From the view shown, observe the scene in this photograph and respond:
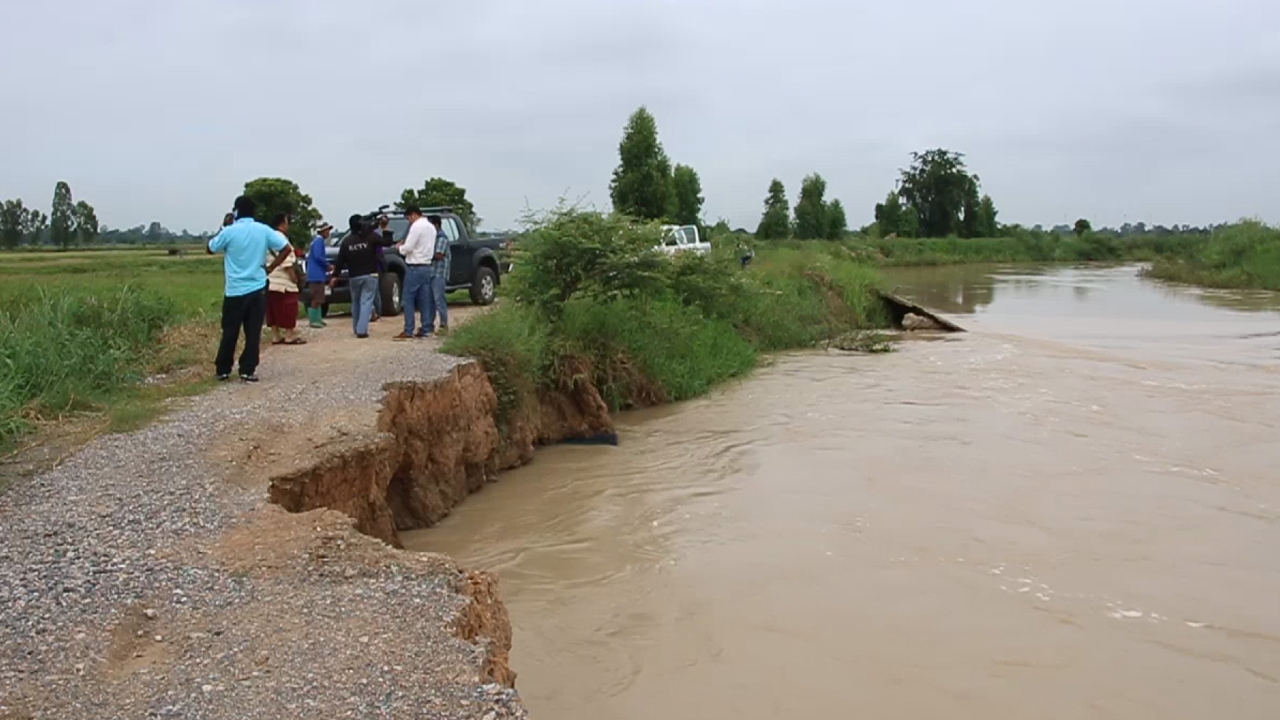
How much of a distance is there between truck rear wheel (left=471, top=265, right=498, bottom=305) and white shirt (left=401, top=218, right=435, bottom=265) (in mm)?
5120

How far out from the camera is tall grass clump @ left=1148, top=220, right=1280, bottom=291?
147 feet

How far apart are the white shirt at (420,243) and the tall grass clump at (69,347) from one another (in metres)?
3.03

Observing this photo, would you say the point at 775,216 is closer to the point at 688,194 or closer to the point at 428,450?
the point at 688,194

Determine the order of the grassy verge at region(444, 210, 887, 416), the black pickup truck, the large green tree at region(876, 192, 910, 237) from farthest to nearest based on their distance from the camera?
the large green tree at region(876, 192, 910, 237)
the black pickup truck
the grassy verge at region(444, 210, 887, 416)

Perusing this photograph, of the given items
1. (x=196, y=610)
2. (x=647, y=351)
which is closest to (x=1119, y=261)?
(x=647, y=351)

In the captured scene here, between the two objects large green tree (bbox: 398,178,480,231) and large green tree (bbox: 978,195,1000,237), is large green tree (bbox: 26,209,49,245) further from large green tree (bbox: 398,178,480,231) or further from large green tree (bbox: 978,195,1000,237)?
large green tree (bbox: 978,195,1000,237)

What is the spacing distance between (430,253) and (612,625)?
6.99 metres

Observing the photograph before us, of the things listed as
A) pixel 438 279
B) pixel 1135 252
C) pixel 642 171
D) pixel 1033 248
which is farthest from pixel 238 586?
pixel 1135 252

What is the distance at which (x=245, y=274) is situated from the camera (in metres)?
9.47

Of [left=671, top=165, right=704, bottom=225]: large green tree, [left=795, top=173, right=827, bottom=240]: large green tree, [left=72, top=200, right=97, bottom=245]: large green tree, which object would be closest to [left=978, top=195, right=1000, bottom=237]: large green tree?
[left=795, top=173, right=827, bottom=240]: large green tree

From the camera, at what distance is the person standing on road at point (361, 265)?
13.1m

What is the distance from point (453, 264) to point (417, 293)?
167 inches

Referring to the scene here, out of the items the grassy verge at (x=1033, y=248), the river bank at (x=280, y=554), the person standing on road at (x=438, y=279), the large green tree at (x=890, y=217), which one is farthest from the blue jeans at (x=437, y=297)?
the large green tree at (x=890, y=217)

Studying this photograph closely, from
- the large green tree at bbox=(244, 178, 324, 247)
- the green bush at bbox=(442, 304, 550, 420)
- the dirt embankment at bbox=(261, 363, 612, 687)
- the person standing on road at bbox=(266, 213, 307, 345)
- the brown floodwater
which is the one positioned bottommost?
the brown floodwater
